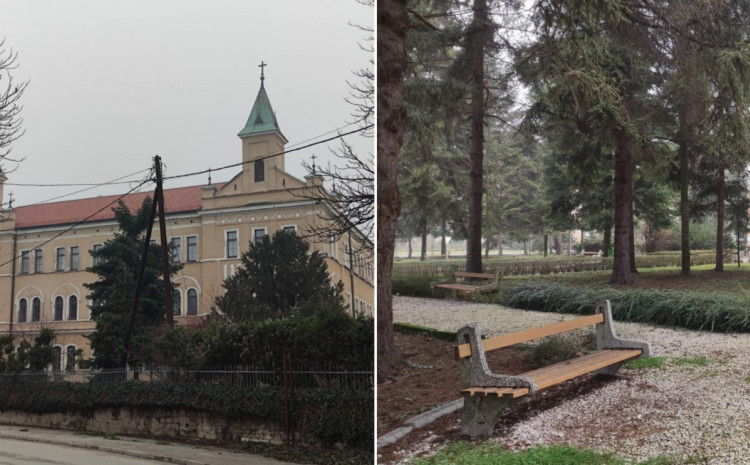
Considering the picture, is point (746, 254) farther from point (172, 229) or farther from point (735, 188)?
point (172, 229)

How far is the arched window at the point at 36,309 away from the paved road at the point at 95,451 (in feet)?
1.43

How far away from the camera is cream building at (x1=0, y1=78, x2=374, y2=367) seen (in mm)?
2262

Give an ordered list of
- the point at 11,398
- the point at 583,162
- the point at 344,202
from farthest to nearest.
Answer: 1. the point at 583,162
2. the point at 11,398
3. the point at 344,202

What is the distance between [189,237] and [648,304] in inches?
79.7

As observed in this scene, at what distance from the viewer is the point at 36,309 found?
2377mm

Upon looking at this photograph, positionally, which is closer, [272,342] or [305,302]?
[305,302]

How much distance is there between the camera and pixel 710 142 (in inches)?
98.9

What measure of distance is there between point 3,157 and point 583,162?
2.54m

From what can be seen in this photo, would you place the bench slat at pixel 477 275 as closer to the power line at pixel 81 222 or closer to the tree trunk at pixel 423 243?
the tree trunk at pixel 423 243

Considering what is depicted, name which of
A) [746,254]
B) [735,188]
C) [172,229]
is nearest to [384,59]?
[172,229]

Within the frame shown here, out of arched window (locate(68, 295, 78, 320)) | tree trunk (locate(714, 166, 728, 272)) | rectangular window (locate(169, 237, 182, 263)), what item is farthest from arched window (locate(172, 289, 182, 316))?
tree trunk (locate(714, 166, 728, 272))

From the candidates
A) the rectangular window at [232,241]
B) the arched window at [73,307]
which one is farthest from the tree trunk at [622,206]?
the arched window at [73,307]

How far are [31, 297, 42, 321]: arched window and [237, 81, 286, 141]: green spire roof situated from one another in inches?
41.8

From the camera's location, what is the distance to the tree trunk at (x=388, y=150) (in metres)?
2.55
